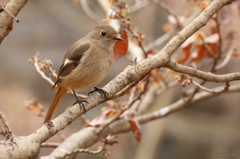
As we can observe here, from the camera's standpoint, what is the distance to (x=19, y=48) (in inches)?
307

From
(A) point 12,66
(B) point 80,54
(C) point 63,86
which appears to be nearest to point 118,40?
(B) point 80,54

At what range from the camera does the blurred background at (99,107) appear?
225 inches

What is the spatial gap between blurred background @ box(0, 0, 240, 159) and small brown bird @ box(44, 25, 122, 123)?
90.8 inches

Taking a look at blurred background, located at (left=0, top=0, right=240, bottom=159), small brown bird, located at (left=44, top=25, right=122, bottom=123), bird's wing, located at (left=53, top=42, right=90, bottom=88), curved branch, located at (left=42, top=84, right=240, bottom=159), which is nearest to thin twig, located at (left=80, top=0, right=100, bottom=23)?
small brown bird, located at (left=44, top=25, right=122, bottom=123)

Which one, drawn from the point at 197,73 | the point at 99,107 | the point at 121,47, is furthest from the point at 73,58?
the point at 99,107

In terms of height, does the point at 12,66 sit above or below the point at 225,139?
above

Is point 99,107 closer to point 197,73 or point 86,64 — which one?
point 86,64

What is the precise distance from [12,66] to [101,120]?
215 inches

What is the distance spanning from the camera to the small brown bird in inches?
104

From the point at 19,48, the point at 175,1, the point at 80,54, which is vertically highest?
the point at 19,48

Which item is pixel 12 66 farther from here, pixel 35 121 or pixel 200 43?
pixel 200 43

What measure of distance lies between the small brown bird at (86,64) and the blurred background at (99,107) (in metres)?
2.31

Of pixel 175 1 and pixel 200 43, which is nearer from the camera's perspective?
pixel 200 43

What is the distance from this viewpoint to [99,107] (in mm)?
6852
